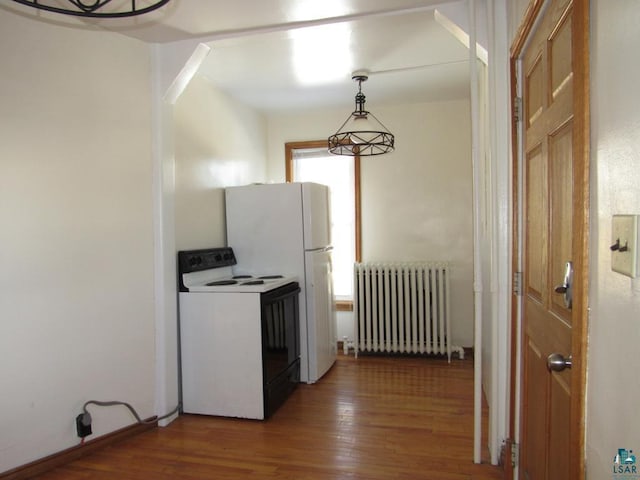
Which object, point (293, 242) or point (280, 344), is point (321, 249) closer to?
point (293, 242)

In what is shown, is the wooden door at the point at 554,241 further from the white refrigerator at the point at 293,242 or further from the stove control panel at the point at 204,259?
the stove control panel at the point at 204,259

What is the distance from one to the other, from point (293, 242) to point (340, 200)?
1.23 m

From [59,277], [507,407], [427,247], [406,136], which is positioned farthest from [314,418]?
[406,136]

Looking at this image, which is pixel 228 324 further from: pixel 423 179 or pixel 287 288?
pixel 423 179

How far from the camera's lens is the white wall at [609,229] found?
2.53 ft

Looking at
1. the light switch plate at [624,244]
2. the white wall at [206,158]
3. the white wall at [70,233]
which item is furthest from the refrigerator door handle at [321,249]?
the light switch plate at [624,244]

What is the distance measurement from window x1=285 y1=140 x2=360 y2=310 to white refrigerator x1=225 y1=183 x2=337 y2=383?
82 centimetres

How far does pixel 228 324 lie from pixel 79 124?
148 centimetres

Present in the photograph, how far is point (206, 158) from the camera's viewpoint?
11.5ft

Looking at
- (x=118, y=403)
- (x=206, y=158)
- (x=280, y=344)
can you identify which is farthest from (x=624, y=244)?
(x=206, y=158)

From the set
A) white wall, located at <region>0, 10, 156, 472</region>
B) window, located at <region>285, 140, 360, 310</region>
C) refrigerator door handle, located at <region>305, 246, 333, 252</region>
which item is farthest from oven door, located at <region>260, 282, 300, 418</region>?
window, located at <region>285, 140, 360, 310</region>

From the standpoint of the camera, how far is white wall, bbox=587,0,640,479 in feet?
2.53

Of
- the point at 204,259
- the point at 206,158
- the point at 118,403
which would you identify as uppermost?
the point at 206,158

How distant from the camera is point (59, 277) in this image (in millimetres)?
2326
